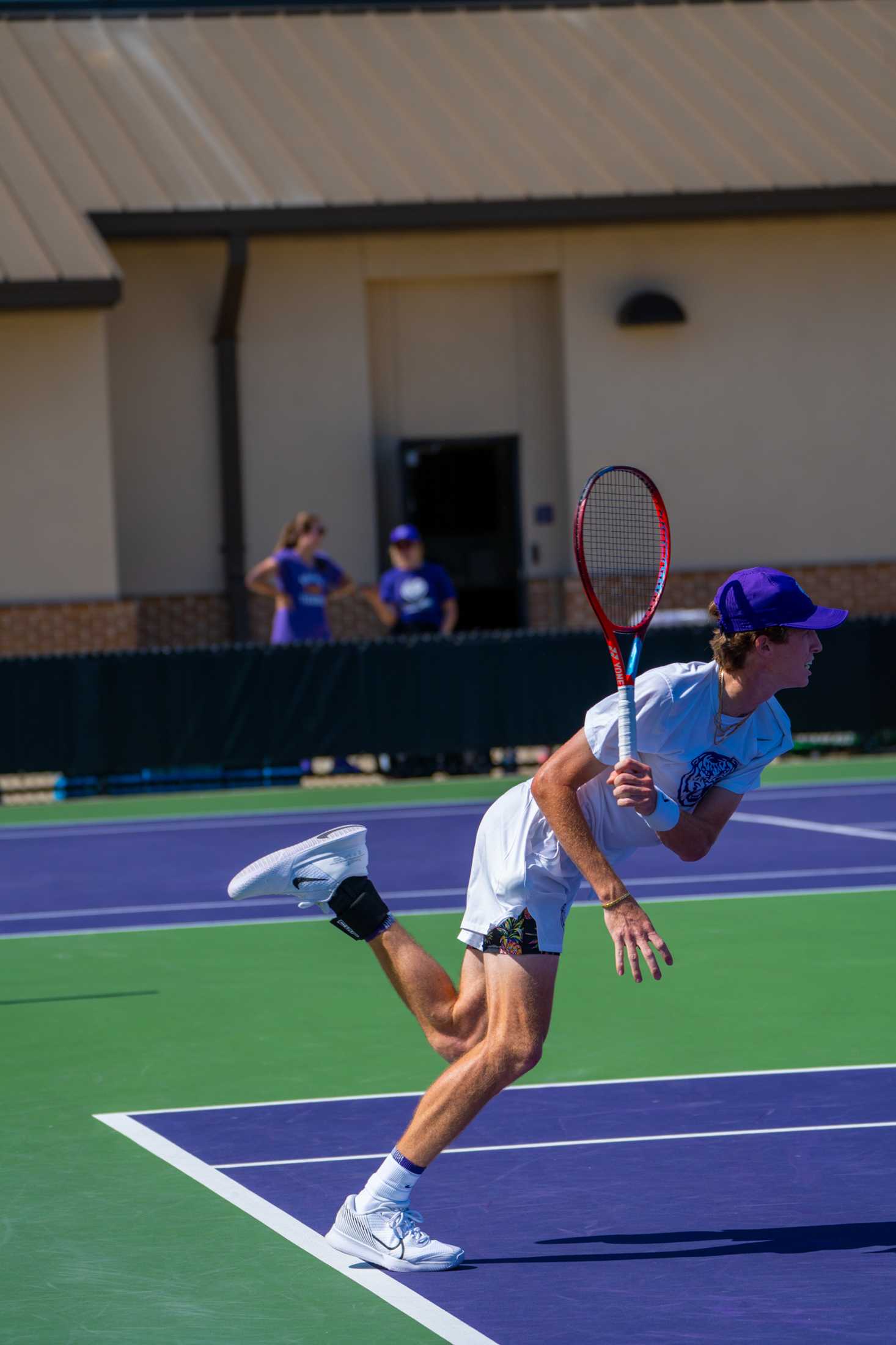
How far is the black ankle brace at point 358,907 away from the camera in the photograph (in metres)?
4.81

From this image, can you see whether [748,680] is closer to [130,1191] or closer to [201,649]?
[130,1191]

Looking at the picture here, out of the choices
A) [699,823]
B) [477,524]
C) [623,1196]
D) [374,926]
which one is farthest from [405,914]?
[477,524]

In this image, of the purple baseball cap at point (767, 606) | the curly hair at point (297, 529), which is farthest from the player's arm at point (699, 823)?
the curly hair at point (297, 529)

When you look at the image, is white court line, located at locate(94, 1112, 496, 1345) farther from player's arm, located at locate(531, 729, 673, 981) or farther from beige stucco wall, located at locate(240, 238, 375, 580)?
beige stucco wall, located at locate(240, 238, 375, 580)

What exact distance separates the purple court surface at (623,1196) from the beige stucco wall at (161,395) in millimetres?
13570

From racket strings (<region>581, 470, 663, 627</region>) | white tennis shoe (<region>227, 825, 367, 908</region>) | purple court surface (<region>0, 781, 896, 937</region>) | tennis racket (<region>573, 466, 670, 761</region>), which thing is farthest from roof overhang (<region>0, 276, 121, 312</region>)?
white tennis shoe (<region>227, 825, 367, 908</region>)

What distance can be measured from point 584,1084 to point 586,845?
2096 millimetres

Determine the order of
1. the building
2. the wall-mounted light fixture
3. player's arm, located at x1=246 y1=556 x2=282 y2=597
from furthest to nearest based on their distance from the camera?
the wall-mounted light fixture
the building
player's arm, located at x1=246 y1=556 x2=282 y2=597

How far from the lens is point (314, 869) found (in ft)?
15.8

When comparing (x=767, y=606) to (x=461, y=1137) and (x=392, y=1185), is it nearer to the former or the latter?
(x=392, y=1185)

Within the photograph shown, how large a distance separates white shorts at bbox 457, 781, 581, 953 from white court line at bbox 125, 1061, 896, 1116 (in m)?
1.61

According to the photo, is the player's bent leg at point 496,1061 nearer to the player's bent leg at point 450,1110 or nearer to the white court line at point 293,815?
the player's bent leg at point 450,1110

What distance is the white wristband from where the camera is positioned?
14.5ft

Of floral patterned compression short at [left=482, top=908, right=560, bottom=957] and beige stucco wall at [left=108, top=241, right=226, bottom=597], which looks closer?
floral patterned compression short at [left=482, top=908, right=560, bottom=957]
